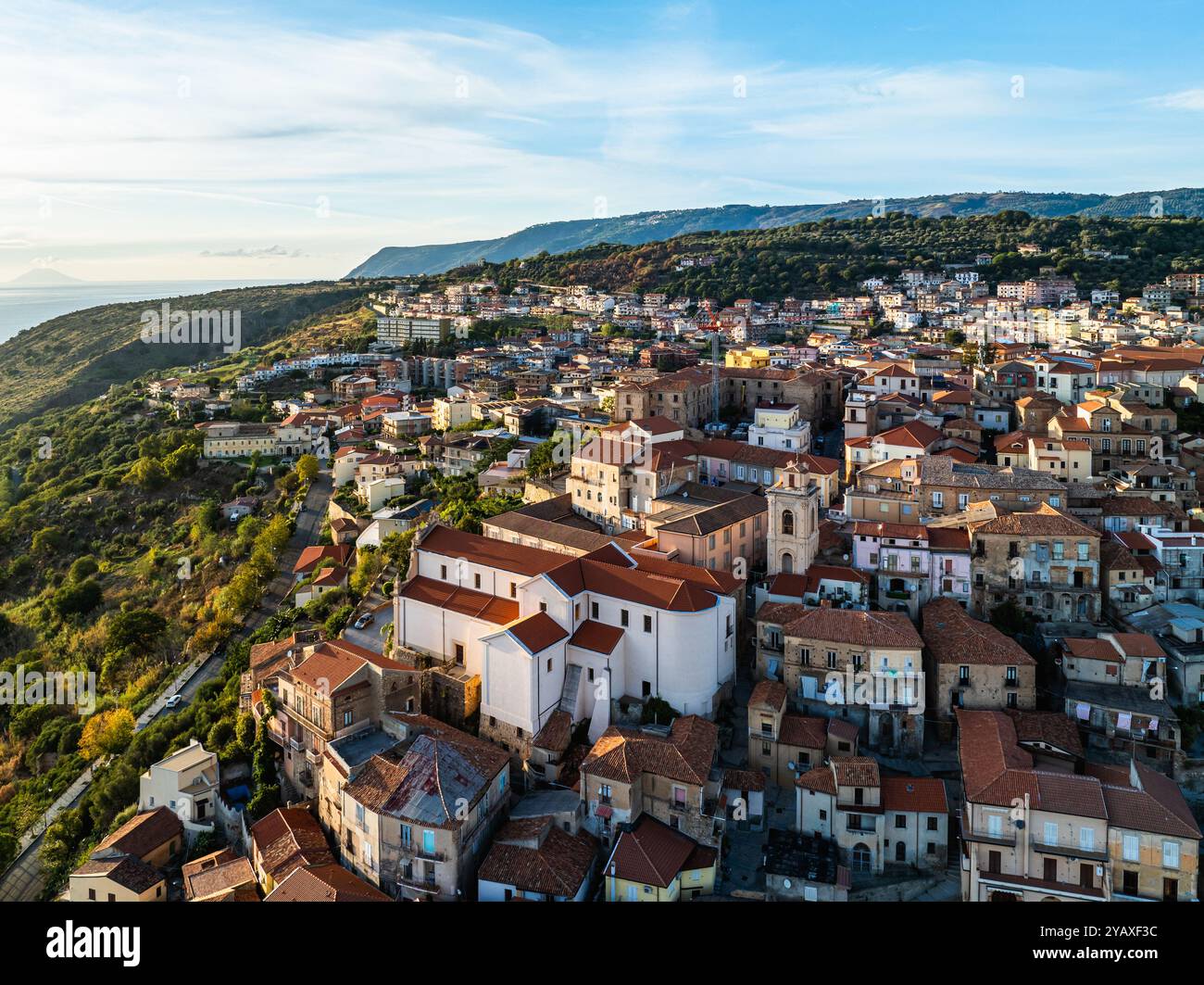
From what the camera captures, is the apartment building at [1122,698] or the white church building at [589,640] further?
the white church building at [589,640]

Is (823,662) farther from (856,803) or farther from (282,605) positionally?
(282,605)

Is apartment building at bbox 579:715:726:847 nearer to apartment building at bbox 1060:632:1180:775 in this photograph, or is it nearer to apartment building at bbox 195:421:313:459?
apartment building at bbox 1060:632:1180:775

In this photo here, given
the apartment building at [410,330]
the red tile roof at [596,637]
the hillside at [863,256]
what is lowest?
the red tile roof at [596,637]

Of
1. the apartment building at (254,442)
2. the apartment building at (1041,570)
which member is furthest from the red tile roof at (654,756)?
the apartment building at (254,442)

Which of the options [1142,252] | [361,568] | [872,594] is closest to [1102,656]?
[872,594]

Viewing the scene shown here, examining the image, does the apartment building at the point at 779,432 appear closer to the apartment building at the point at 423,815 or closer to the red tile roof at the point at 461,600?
the red tile roof at the point at 461,600

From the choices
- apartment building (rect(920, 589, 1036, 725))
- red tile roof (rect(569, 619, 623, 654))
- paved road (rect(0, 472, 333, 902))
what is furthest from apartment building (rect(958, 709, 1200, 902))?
paved road (rect(0, 472, 333, 902))

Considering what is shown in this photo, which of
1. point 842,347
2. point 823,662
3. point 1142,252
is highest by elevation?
point 1142,252
